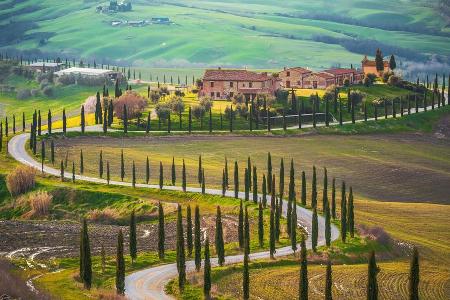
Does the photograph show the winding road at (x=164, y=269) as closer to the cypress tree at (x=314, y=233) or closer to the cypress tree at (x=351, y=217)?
the cypress tree at (x=351, y=217)

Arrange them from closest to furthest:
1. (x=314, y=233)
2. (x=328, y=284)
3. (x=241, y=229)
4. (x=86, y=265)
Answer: (x=328, y=284), (x=86, y=265), (x=314, y=233), (x=241, y=229)

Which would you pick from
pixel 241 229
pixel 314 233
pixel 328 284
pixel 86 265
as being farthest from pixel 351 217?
pixel 86 265

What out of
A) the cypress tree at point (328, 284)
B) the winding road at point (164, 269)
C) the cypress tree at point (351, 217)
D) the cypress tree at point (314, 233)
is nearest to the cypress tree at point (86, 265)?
the winding road at point (164, 269)

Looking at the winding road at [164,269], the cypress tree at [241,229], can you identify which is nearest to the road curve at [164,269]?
the winding road at [164,269]

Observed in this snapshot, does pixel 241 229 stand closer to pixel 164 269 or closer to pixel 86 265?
pixel 164 269

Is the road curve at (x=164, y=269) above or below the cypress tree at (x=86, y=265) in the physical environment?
below

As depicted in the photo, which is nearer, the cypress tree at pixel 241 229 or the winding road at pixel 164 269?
the winding road at pixel 164 269

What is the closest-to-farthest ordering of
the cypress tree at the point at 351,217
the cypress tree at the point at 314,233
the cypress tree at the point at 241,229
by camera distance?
1. the cypress tree at the point at 314,233
2. the cypress tree at the point at 241,229
3. the cypress tree at the point at 351,217

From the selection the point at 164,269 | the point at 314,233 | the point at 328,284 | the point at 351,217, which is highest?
the point at 328,284

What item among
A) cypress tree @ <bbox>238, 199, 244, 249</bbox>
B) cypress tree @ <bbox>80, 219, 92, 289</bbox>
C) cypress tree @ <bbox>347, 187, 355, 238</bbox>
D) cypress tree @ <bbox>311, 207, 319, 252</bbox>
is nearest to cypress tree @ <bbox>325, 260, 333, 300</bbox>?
cypress tree @ <bbox>80, 219, 92, 289</bbox>

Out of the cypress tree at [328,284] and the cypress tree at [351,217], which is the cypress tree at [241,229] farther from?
the cypress tree at [328,284]

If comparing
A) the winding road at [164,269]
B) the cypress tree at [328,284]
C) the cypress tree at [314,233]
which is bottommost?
the winding road at [164,269]

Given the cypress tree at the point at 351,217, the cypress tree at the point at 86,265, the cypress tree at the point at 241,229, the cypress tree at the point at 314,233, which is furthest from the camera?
the cypress tree at the point at 351,217

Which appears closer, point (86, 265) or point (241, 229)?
point (86, 265)
